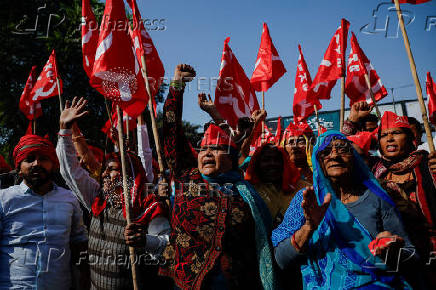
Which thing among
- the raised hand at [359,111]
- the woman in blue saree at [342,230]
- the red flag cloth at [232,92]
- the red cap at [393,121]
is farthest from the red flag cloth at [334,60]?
the woman in blue saree at [342,230]

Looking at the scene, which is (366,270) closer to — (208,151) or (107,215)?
(208,151)

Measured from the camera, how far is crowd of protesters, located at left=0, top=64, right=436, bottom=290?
6.47 feet

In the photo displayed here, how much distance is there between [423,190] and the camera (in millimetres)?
2414

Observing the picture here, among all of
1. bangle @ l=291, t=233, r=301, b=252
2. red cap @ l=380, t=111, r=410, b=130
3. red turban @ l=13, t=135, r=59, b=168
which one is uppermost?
red cap @ l=380, t=111, r=410, b=130

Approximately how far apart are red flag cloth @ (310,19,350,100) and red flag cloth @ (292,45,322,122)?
0.26 m

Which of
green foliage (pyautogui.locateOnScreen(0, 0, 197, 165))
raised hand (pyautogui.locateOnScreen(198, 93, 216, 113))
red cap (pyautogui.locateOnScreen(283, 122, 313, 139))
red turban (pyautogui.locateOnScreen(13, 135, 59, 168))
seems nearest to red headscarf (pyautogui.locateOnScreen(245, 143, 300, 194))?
raised hand (pyautogui.locateOnScreen(198, 93, 216, 113))

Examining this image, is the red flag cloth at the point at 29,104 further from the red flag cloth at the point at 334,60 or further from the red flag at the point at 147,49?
the red flag cloth at the point at 334,60

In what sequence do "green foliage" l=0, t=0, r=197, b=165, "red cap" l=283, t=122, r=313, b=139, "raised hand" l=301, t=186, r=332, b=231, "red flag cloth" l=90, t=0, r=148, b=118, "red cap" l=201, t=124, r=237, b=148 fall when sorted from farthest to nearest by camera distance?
"green foliage" l=0, t=0, r=197, b=165, "red cap" l=283, t=122, r=313, b=139, "red flag cloth" l=90, t=0, r=148, b=118, "red cap" l=201, t=124, r=237, b=148, "raised hand" l=301, t=186, r=332, b=231

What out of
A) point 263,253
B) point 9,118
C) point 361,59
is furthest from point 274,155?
point 9,118

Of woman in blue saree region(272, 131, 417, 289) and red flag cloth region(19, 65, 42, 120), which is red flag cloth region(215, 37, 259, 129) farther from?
red flag cloth region(19, 65, 42, 120)

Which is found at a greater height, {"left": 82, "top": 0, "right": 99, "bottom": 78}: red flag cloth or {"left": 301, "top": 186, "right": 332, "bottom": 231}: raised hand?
{"left": 82, "top": 0, "right": 99, "bottom": 78}: red flag cloth

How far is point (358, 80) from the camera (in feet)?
16.2

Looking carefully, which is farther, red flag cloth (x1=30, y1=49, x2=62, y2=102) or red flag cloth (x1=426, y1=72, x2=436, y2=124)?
red flag cloth (x1=30, y1=49, x2=62, y2=102)

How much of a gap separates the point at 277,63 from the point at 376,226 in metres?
3.76
